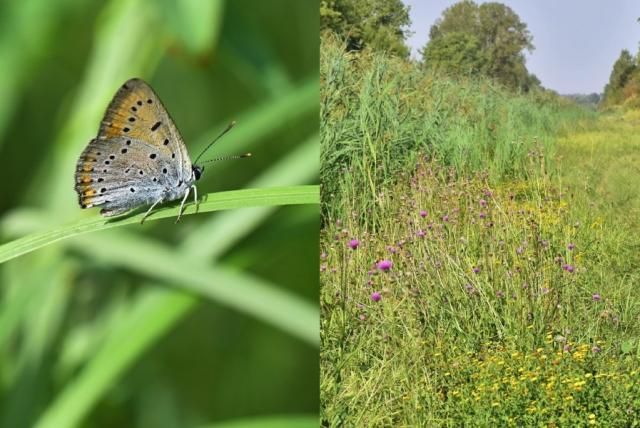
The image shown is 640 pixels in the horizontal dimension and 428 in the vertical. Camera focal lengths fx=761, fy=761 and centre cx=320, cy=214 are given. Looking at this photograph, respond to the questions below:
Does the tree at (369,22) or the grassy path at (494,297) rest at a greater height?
the tree at (369,22)

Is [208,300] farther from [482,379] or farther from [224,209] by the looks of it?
[482,379]

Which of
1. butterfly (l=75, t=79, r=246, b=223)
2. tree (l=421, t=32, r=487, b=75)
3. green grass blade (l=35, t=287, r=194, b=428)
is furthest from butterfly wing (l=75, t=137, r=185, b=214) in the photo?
tree (l=421, t=32, r=487, b=75)

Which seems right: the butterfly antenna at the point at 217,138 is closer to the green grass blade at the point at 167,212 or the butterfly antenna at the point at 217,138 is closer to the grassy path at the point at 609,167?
the green grass blade at the point at 167,212

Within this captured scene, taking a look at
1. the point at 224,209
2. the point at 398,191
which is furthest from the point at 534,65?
the point at 224,209

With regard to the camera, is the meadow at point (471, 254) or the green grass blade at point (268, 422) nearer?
the green grass blade at point (268, 422)

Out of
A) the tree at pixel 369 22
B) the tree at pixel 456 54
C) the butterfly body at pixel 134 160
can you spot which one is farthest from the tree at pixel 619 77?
the butterfly body at pixel 134 160

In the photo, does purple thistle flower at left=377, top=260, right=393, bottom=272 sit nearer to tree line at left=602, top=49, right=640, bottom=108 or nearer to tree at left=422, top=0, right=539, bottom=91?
tree at left=422, top=0, right=539, bottom=91

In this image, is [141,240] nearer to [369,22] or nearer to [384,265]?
[384,265]
